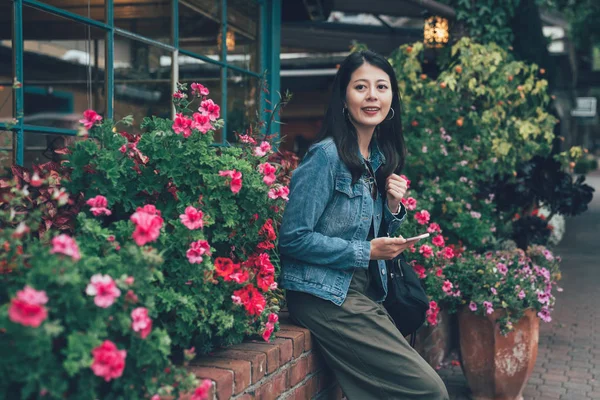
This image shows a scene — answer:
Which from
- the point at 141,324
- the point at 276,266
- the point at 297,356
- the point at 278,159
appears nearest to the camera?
the point at 141,324

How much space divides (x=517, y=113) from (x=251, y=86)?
2.82 meters

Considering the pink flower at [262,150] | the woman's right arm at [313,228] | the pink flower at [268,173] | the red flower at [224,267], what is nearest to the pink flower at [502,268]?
the woman's right arm at [313,228]

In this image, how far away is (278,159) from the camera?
4.14 m

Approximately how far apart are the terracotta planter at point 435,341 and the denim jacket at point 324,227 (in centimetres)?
191

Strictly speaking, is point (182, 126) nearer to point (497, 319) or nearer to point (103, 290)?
point (103, 290)

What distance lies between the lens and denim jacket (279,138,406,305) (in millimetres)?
2617

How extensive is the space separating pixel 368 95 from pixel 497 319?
1925 millimetres

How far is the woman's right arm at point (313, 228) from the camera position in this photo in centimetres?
261

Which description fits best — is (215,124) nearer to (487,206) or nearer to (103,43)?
(103,43)

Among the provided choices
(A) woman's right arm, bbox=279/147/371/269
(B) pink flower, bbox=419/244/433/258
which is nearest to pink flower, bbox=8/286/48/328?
(A) woman's right arm, bbox=279/147/371/269

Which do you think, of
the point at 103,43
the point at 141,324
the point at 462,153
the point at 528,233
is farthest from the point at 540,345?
the point at 141,324

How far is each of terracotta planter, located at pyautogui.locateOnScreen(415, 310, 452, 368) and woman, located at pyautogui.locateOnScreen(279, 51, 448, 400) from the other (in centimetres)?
172

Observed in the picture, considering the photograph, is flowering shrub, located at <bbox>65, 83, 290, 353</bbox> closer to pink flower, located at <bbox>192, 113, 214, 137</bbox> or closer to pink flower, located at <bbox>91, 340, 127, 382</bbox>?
pink flower, located at <bbox>192, 113, 214, 137</bbox>

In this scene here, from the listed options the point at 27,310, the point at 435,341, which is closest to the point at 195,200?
the point at 27,310
